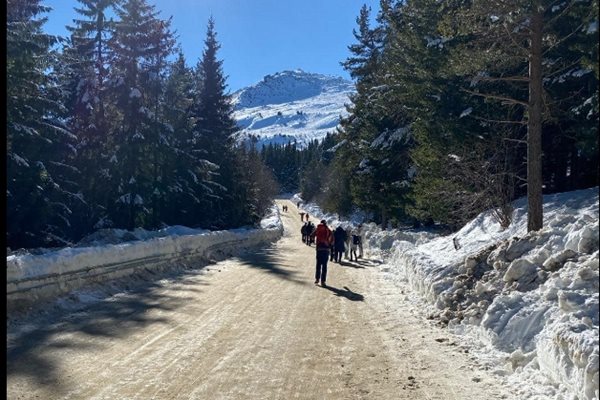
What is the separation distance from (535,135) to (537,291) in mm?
2844

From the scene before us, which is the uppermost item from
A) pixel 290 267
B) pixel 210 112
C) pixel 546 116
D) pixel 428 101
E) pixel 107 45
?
pixel 107 45

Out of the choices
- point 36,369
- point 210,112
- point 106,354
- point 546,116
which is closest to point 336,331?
point 106,354

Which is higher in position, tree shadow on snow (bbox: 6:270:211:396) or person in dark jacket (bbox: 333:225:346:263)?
person in dark jacket (bbox: 333:225:346:263)

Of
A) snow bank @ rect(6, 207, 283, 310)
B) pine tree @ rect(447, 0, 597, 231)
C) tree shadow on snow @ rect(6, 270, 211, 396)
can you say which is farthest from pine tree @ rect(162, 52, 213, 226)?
pine tree @ rect(447, 0, 597, 231)

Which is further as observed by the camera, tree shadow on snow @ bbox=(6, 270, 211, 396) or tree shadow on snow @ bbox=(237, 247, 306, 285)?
tree shadow on snow @ bbox=(237, 247, 306, 285)

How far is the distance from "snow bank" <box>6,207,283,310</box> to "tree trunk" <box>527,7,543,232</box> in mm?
8957

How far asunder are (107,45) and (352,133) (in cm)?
1563

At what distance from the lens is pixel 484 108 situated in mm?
14758

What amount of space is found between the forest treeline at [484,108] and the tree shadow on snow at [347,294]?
3871 millimetres

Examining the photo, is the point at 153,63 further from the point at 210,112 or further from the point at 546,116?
the point at 546,116

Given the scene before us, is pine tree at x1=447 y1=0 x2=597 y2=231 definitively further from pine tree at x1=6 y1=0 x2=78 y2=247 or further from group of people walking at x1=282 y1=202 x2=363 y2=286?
pine tree at x1=6 y1=0 x2=78 y2=247

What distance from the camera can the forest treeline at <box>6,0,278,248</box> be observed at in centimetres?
1894

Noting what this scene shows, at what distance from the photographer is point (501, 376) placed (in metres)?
6.25

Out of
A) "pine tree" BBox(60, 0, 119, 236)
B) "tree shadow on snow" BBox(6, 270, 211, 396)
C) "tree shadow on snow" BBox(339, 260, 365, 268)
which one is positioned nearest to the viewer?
"tree shadow on snow" BBox(6, 270, 211, 396)
